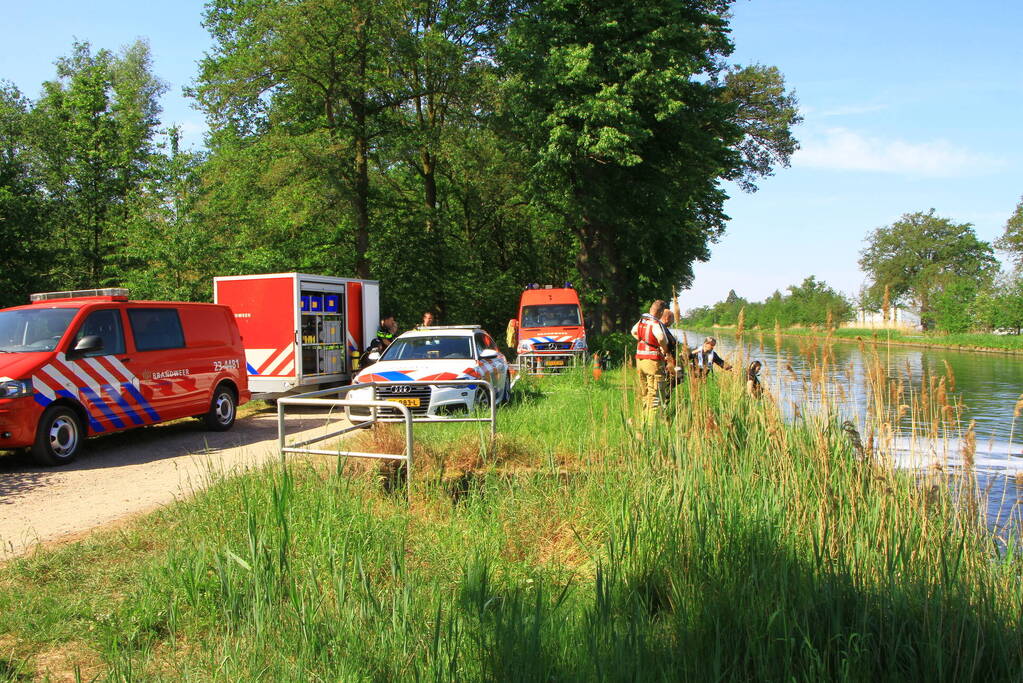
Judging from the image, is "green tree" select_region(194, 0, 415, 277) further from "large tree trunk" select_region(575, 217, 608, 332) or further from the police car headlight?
the police car headlight

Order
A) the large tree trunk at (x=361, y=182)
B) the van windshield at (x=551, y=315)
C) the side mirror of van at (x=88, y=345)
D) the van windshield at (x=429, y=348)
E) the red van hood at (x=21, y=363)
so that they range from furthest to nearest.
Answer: the large tree trunk at (x=361, y=182), the van windshield at (x=551, y=315), the van windshield at (x=429, y=348), the side mirror of van at (x=88, y=345), the red van hood at (x=21, y=363)

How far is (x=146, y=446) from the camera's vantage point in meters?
11.2

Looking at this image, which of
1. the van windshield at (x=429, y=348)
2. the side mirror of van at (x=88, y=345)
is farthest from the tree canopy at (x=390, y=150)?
the side mirror of van at (x=88, y=345)

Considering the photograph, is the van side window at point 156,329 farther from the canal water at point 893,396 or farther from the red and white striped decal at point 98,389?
the canal water at point 893,396

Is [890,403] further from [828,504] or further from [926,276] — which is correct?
[926,276]

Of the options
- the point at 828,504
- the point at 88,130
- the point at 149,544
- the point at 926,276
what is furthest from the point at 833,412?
the point at 926,276

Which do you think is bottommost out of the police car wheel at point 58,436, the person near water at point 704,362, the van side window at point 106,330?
the police car wheel at point 58,436

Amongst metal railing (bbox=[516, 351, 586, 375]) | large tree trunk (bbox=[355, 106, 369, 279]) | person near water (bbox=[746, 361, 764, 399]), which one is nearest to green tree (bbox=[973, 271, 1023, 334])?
metal railing (bbox=[516, 351, 586, 375])

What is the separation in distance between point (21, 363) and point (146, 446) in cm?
225

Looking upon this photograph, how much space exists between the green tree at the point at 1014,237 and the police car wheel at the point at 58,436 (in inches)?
2568

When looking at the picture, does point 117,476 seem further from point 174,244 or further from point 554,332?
point 554,332

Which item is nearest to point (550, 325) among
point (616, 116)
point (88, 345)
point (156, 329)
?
point (616, 116)

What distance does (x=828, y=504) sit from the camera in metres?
4.77

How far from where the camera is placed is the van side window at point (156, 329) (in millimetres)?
11203
